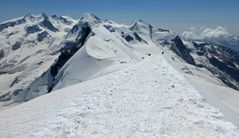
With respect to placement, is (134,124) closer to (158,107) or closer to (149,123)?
(149,123)

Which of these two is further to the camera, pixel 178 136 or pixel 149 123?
pixel 149 123

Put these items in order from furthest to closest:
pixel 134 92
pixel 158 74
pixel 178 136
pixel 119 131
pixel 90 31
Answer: pixel 90 31 < pixel 158 74 < pixel 134 92 < pixel 119 131 < pixel 178 136

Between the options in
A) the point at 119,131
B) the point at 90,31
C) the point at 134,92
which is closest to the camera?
the point at 119,131

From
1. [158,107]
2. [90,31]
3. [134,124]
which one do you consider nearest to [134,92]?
[158,107]

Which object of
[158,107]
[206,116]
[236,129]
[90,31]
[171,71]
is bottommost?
[236,129]

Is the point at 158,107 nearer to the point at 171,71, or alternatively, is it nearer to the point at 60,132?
the point at 60,132

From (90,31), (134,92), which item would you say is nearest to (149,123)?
(134,92)

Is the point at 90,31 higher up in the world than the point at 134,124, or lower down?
higher up
